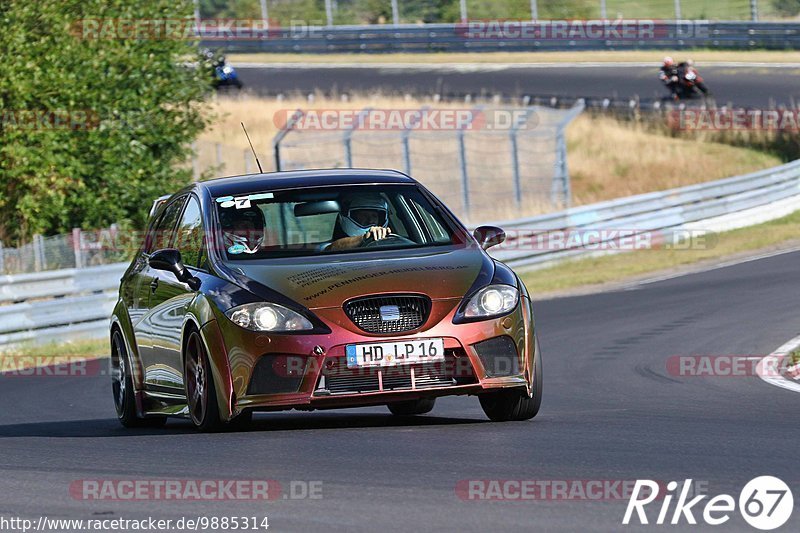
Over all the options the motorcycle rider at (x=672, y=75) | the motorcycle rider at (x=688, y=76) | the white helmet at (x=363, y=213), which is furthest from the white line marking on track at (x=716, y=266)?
the motorcycle rider at (x=672, y=75)

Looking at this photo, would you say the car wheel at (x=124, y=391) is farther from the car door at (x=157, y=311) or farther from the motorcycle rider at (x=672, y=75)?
the motorcycle rider at (x=672, y=75)

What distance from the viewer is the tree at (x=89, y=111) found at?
22.8m

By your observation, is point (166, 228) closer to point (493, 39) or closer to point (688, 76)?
point (688, 76)

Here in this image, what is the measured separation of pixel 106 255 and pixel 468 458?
16.3 meters

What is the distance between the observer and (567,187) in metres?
28.8

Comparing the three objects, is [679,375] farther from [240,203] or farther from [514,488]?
[514,488]

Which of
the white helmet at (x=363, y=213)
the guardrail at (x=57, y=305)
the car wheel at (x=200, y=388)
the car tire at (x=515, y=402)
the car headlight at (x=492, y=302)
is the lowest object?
the guardrail at (x=57, y=305)

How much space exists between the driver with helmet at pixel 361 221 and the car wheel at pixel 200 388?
0.99 m

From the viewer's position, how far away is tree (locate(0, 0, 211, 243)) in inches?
899

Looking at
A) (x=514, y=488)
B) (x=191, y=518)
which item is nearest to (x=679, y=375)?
(x=514, y=488)

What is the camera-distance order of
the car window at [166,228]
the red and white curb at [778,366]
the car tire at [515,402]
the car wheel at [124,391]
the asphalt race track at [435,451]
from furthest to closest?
the red and white curb at [778,366], the car wheel at [124,391], the car window at [166,228], the car tire at [515,402], the asphalt race track at [435,451]

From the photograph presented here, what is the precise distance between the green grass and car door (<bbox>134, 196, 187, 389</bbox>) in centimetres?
1179

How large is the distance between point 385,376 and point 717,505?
8.53 ft

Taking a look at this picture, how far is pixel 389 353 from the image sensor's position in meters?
7.74
